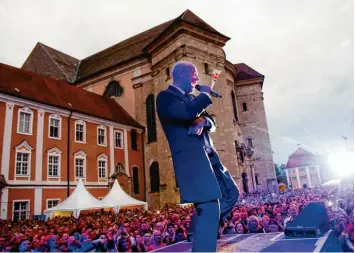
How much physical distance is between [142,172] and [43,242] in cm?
1740

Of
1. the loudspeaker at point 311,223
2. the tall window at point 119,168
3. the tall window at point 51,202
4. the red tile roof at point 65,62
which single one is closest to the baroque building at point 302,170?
the tall window at point 119,168

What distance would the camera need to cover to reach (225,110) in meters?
22.8

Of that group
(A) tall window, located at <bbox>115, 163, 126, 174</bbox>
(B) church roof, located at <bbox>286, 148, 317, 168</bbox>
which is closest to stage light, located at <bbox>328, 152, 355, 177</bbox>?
(A) tall window, located at <bbox>115, 163, 126, 174</bbox>

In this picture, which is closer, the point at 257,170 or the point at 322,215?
the point at 322,215

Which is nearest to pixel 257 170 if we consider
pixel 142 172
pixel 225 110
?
pixel 225 110

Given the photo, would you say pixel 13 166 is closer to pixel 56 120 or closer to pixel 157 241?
pixel 56 120

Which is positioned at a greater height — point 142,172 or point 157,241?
point 142,172

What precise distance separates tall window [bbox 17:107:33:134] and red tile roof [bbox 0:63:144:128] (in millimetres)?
787

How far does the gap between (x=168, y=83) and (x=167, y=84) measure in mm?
149

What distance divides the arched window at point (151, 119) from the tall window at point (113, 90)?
3.53 meters

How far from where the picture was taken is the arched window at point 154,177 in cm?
2329

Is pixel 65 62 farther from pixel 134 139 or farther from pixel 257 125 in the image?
pixel 257 125

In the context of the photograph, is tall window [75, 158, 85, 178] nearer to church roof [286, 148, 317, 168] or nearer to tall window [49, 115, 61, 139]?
tall window [49, 115, 61, 139]

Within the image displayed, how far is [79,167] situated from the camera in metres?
19.5
